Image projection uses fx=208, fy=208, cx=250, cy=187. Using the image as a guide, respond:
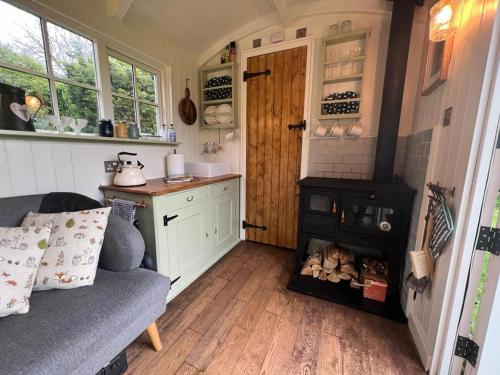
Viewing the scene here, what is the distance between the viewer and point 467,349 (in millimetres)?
966

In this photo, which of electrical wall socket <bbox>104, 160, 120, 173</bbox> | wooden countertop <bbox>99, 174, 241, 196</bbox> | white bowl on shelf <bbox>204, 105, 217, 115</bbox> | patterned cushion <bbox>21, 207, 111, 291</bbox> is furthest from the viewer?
white bowl on shelf <bbox>204, 105, 217, 115</bbox>

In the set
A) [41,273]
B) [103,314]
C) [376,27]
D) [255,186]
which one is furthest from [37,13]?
[376,27]

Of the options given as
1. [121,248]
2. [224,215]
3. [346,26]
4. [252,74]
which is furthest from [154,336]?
[346,26]

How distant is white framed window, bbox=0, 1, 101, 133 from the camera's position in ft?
4.04

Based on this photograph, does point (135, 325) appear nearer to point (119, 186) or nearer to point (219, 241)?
point (119, 186)

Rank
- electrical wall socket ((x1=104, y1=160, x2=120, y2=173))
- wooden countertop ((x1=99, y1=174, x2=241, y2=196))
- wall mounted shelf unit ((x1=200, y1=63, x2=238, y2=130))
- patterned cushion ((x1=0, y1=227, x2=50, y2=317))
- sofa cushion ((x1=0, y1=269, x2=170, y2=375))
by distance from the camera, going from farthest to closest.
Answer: wall mounted shelf unit ((x1=200, y1=63, x2=238, y2=130)), electrical wall socket ((x1=104, y1=160, x2=120, y2=173)), wooden countertop ((x1=99, y1=174, x2=241, y2=196)), patterned cushion ((x1=0, y1=227, x2=50, y2=317)), sofa cushion ((x1=0, y1=269, x2=170, y2=375))

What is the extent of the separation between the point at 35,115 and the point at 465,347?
269 cm

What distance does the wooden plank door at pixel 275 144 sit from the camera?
84.2 inches

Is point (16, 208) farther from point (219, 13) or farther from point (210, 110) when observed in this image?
point (219, 13)

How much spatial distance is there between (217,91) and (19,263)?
2.23 metres

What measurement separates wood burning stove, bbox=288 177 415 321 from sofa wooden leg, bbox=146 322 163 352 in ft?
3.36

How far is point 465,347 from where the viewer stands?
973mm

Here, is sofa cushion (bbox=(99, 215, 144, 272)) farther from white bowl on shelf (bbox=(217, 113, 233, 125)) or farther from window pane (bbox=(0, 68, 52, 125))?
white bowl on shelf (bbox=(217, 113, 233, 125))

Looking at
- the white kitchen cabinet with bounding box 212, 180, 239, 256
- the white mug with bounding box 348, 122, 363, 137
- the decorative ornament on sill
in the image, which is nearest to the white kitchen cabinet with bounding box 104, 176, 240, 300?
the white kitchen cabinet with bounding box 212, 180, 239, 256
